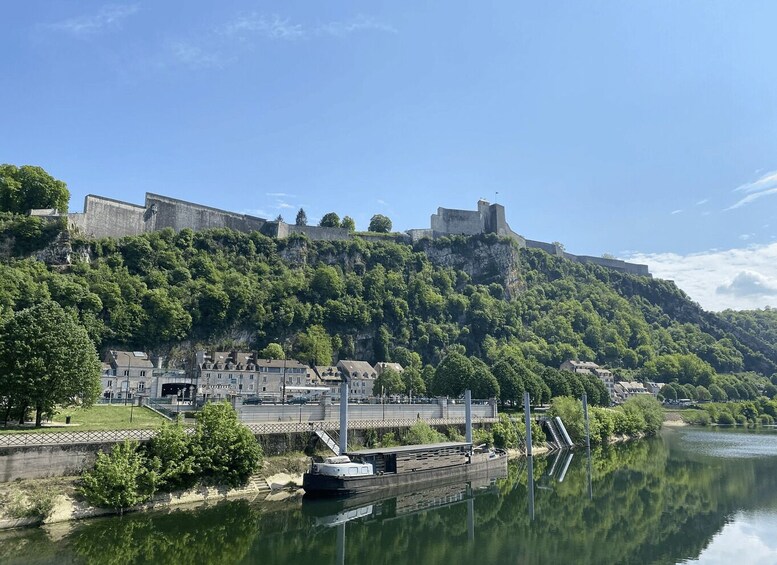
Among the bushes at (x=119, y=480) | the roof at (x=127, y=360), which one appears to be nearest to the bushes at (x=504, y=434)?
the bushes at (x=119, y=480)

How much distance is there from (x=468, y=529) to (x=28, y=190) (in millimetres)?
87084

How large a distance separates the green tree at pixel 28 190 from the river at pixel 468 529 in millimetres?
76229

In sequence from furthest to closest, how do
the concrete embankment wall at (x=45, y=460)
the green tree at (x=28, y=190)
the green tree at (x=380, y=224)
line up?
the green tree at (x=380, y=224) < the green tree at (x=28, y=190) < the concrete embankment wall at (x=45, y=460)

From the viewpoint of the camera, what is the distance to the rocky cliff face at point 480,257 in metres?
134

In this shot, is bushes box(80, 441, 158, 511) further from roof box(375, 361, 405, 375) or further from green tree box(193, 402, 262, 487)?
roof box(375, 361, 405, 375)

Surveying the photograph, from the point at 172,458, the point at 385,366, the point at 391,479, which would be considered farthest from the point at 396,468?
the point at 385,366

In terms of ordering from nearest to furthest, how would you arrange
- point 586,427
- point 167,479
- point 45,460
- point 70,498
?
point 70,498, point 45,460, point 167,479, point 586,427

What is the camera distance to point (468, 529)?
2897cm

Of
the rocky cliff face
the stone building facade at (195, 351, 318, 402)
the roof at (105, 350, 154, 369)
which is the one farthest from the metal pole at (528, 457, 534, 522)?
the rocky cliff face

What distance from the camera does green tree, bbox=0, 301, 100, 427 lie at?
1123 inches

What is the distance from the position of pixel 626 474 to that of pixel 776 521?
1662 cm

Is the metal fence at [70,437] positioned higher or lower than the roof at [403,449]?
higher

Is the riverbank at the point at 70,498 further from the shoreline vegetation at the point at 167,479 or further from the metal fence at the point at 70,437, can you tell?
the metal fence at the point at 70,437

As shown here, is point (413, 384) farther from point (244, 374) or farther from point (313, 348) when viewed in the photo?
point (244, 374)
